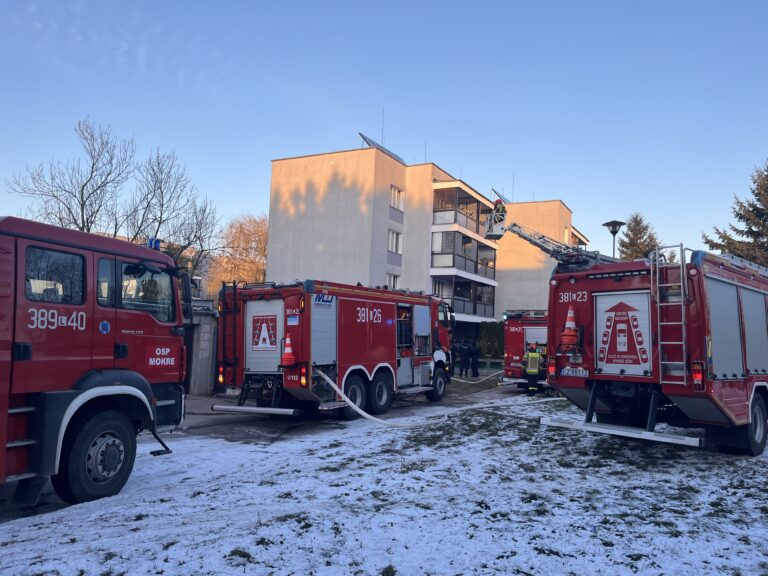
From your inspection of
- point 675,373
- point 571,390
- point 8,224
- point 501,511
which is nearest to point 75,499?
point 8,224

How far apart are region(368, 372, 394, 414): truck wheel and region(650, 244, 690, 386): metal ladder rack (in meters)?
6.57

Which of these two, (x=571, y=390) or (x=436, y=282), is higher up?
(x=436, y=282)

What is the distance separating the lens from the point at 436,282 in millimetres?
35656

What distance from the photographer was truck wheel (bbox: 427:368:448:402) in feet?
52.3

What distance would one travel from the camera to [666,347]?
802cm

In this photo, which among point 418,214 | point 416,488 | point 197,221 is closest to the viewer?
point 416,488

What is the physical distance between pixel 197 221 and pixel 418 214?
1366cm

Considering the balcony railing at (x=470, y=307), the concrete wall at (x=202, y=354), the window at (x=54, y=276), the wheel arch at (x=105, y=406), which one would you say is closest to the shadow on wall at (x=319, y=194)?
the balcony railing at (x=470, y=307)

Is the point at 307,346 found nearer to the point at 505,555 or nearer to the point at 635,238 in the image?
the point at 505,555

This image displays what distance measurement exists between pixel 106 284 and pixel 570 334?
6.59 meters

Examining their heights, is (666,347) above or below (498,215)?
below

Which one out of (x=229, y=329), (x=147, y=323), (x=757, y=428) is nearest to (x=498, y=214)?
(x=229, y=329)

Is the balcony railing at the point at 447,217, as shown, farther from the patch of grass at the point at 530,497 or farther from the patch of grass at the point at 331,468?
the patch of grass at the point at 530,497

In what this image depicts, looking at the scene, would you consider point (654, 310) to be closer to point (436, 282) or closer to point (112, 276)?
point (112, 276)
